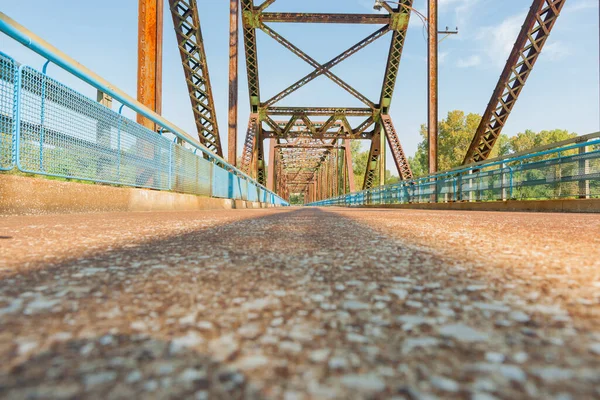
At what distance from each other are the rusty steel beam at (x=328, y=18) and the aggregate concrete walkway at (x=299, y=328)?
49.6ft

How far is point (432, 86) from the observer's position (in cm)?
1152

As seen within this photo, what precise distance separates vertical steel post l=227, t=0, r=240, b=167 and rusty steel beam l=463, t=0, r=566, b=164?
731 centimetres

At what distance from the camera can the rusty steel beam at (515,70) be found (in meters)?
8.11

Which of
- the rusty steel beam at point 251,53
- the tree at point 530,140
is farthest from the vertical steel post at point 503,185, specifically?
the tree at point 530,140

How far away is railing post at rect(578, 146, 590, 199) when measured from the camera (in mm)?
5852

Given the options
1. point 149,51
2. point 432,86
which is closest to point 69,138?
point 149,51

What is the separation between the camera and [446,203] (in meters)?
10.1

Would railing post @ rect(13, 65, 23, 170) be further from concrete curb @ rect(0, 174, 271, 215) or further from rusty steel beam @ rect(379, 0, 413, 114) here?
rusty steel beam @ rect(379, 0, 413, 114)

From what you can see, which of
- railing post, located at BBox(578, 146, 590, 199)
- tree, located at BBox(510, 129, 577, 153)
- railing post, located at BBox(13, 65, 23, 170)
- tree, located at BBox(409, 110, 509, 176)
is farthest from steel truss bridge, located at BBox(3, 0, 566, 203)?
tree, located at BBox(510, 129, 577, 153)

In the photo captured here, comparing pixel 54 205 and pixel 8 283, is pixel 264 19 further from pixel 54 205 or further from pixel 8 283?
pixel 8 283

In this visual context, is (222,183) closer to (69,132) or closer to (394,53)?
(69,132)

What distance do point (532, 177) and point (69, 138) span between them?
7.51m

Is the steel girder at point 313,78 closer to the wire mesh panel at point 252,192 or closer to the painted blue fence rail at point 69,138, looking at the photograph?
the wire mesh panel at point 252,192

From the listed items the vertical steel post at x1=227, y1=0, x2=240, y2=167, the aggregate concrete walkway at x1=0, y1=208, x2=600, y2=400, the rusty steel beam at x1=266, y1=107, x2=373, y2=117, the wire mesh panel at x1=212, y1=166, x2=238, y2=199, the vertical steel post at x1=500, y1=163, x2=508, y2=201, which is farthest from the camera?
the rusty steel beam at x1=266, y1=107, x2=373, y2=117
